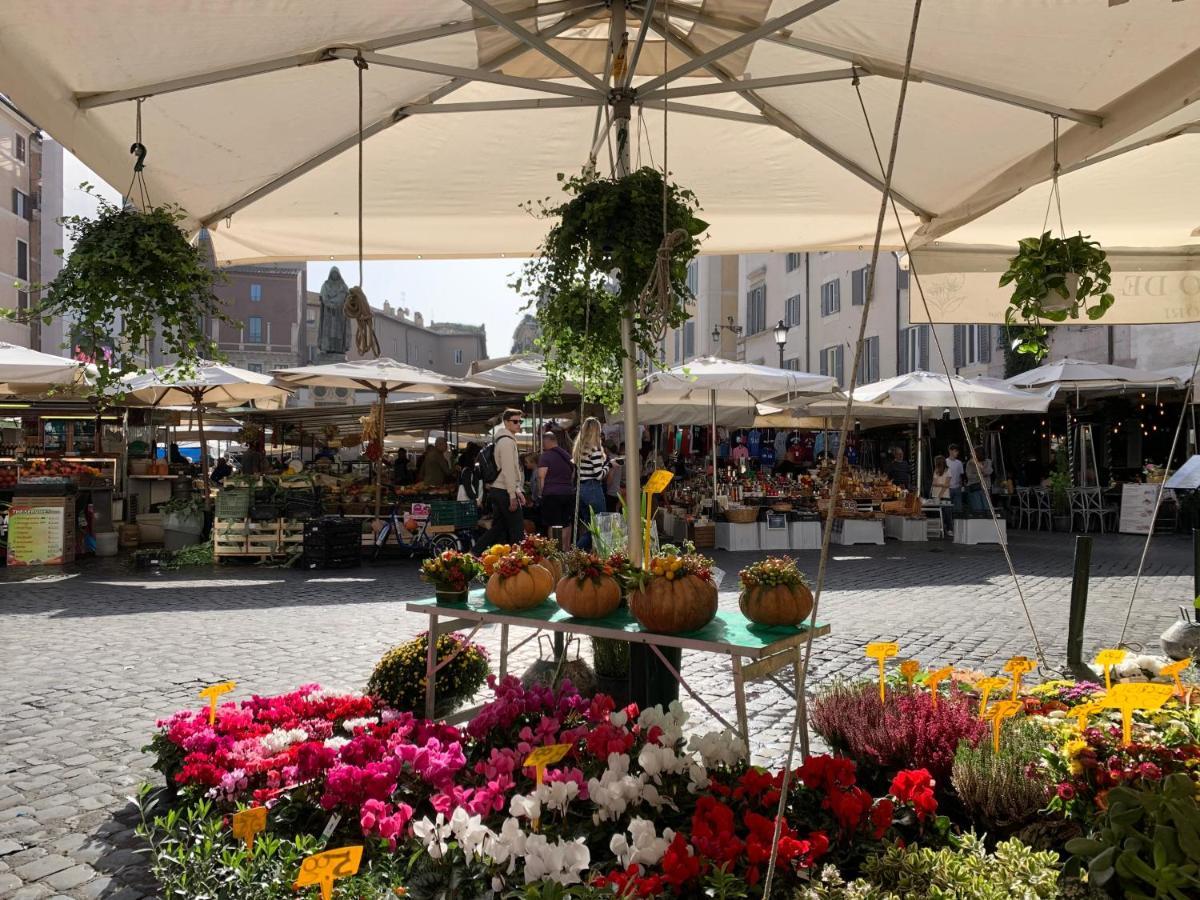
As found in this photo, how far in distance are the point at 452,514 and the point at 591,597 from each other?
31.4 ft

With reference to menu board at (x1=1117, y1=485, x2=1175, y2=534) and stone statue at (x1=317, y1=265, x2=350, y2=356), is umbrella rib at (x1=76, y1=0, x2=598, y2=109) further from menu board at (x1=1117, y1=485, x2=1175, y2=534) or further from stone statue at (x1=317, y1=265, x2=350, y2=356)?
stone statue at (x1=317, y1=265, x2=350, y2=356)

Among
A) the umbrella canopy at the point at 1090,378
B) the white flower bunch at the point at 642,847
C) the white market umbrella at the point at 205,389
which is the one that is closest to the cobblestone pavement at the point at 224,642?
the white flower bunch at the point at 642,847

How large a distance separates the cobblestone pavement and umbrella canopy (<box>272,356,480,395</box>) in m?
2.66

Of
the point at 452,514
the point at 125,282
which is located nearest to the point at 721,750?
the point at 125,282

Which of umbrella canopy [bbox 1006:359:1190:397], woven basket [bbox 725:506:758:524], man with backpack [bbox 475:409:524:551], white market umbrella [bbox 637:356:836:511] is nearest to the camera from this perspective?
man with backpack [bbox 475:409:524:551]

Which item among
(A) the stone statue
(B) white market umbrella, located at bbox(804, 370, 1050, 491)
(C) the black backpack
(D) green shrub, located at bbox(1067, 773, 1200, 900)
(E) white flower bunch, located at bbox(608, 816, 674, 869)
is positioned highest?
(A) the stone statue

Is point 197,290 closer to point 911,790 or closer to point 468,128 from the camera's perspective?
point 468,128

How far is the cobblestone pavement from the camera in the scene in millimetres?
3883

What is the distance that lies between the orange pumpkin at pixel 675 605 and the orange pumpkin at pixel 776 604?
0.20 meters

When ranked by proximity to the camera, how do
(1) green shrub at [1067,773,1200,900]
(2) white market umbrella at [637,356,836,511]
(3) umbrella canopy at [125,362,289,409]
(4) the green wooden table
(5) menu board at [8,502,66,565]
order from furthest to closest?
(3) umbrella canopy at [125,362,289,409] → (2) white market umbrella at [637,356,836,511] → (5) menu board at [8,502,66,565] → (4) the green wooden table → (1) green shrub at [1067,773,1200,900]

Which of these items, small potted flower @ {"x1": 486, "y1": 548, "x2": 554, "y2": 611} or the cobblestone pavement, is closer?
the cobblestone pavement

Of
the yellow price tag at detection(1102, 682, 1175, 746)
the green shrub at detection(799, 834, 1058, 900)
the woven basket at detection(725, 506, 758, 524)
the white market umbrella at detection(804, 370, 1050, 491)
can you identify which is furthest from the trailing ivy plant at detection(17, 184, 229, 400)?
the white market umbrella at detection(804, 370, 1050, 491)

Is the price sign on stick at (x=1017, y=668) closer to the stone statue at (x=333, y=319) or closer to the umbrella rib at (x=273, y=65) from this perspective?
the umbrella rib at (x=273, y=65)

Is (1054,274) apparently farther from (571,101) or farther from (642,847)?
(642,847)
